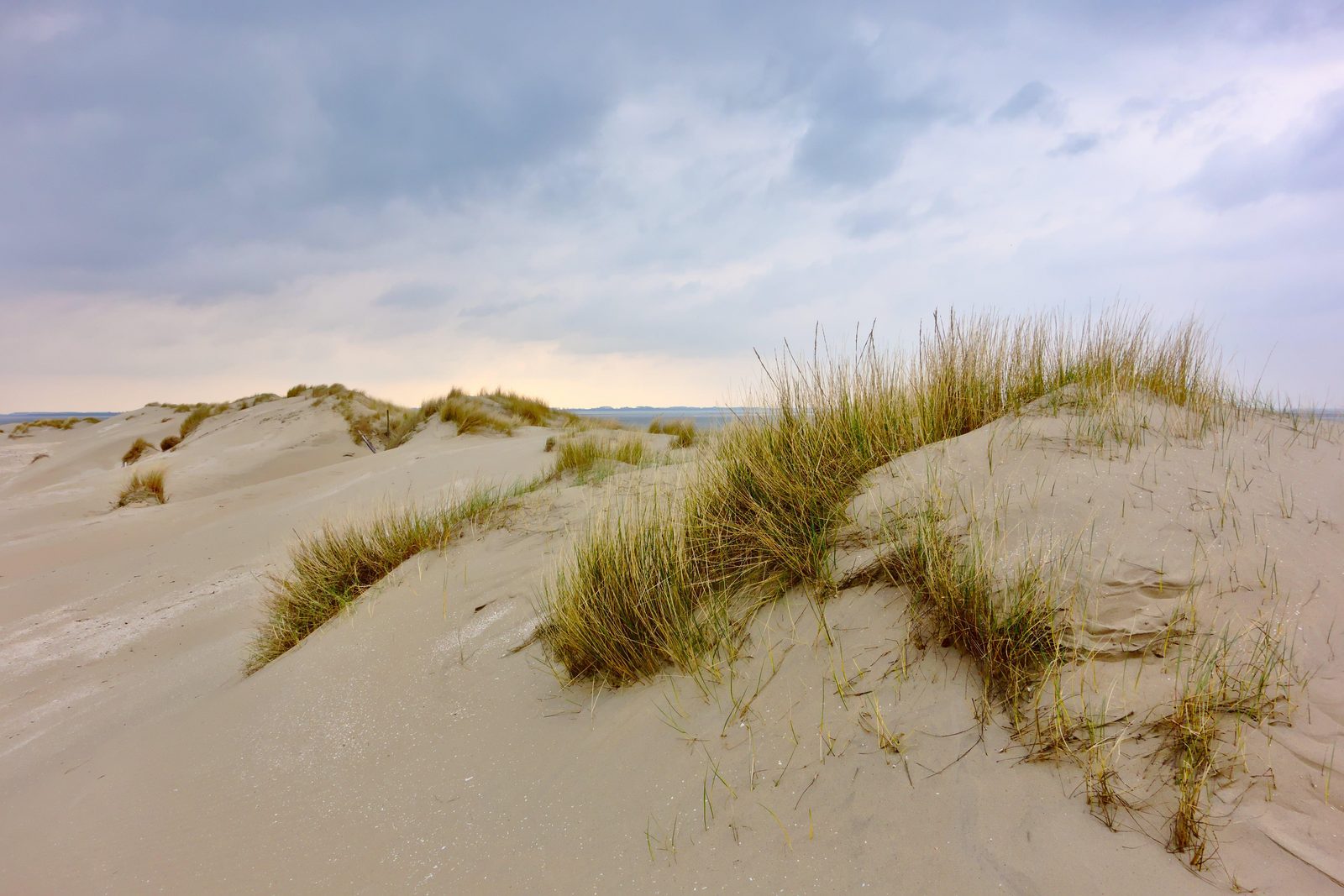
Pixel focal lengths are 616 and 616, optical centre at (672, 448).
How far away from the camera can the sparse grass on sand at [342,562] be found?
4.10m

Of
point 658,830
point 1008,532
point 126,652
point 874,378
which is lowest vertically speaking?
point 126,652

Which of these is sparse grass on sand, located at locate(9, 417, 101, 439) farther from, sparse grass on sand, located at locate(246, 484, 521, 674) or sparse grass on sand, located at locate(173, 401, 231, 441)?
sparse grass on sand, located at locate(246, 484, 521, 674)

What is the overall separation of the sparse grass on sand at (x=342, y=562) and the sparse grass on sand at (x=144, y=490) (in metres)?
8.64

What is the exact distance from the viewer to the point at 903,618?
2357mm

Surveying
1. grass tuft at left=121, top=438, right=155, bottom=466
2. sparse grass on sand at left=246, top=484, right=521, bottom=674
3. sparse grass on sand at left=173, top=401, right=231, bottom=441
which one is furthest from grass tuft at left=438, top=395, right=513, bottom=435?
sparse grass on sand at left=173, top=401, right=231, bottom=441

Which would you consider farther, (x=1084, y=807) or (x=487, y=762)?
(x=487, y=762)

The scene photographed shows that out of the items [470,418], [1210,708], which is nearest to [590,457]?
[1210,708]

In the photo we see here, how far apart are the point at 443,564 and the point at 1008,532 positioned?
3.43m

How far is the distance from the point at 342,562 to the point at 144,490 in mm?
9677

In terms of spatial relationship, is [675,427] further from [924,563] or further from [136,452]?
[136,452]

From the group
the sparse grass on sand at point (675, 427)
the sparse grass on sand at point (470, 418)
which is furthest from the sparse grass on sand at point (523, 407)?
the sparse grass on sand at point (675, 427)

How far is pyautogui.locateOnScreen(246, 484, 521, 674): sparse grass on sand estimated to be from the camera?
410 centimetres

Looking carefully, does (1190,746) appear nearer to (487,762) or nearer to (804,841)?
(804,841)

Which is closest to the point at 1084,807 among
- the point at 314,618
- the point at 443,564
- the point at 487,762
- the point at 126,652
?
the point at 487,762
